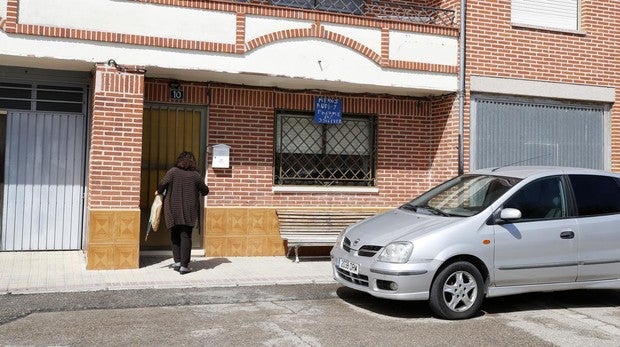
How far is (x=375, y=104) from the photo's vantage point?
10930 millimetres

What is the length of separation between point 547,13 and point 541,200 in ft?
18.7

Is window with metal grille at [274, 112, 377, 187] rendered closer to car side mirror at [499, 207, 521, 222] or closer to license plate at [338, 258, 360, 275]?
license plate at [338, 258, 360, 275]

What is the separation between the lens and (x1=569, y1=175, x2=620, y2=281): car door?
270 inches

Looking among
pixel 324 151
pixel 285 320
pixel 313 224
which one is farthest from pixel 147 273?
pixel 324 151

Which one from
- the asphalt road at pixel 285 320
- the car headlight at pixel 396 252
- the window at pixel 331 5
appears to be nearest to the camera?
the asphalt road at pixel 285 320

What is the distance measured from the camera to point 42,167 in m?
9.82

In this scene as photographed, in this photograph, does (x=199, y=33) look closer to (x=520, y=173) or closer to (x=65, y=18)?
(x=65, y=18)

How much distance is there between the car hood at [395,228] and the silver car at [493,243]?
0.01m

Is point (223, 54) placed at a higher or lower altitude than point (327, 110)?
higher

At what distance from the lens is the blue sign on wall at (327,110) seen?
10570 mm

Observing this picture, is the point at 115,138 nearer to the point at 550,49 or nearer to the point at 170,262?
the point at 170,262

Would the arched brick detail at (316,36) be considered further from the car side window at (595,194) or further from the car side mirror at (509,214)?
the car side mirror at (509,214)

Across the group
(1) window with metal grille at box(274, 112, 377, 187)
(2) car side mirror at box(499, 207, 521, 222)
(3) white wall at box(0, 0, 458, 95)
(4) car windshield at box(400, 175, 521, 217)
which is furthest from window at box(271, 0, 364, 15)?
(2) car side mirror at box(499, 207, 521, 222)

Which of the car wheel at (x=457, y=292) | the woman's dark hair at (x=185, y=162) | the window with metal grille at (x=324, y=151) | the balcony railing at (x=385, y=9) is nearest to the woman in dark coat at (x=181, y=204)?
the woman's dark hair at (x=185, y=162)
